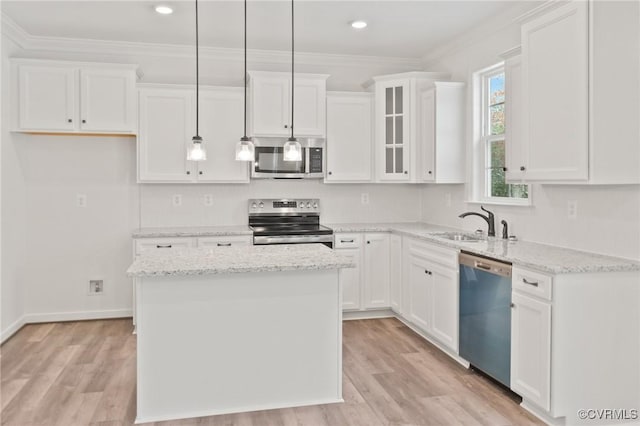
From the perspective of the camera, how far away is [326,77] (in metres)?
4.91

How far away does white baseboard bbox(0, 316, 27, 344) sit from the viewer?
13.6 ft

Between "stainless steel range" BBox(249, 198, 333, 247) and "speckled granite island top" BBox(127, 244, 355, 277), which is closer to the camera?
"speckled granite island top" BBox(127, 244, 355, 277)

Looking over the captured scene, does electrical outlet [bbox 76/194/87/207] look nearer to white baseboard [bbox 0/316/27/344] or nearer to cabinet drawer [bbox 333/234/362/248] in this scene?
white baseboard [bbox 0/316/27/344]

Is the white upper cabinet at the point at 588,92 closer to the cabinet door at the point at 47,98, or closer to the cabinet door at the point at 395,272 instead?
the cabinet door at the point at 395,272

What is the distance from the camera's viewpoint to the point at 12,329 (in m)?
4.35

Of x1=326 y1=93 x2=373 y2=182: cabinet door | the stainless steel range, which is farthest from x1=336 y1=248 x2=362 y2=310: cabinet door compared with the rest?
x1=326 y1=93 x2=373 y2=182: cabinet door

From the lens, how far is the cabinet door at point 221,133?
473 centimetres

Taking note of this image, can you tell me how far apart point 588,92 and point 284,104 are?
276 cm

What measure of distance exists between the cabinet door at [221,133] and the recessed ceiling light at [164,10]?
35.8 inches

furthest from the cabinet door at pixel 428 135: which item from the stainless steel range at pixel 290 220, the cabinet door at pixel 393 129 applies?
the stainless steel range at pixel 290 220

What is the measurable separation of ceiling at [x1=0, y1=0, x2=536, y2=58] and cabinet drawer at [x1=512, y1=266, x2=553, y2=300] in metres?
2.05

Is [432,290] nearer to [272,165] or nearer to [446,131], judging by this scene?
[446,131]

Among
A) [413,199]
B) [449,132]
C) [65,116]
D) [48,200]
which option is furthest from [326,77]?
[48,200]

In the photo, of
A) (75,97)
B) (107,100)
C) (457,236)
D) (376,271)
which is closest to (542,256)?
(457,236)
